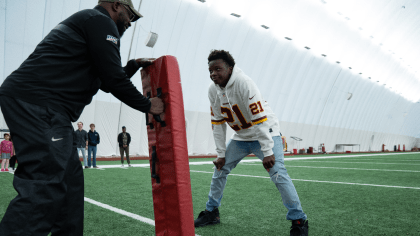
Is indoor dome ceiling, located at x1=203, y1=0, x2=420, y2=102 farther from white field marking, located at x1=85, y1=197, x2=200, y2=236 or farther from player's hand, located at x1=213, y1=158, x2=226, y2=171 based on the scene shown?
player's hand, located at x1=213, y1=158, x2=226, y2=171

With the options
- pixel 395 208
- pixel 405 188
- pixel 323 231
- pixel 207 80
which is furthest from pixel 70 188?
pixel 207 80

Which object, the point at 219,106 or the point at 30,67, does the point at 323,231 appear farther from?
the point at 30,67

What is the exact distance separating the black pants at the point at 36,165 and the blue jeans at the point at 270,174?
76.5 inches

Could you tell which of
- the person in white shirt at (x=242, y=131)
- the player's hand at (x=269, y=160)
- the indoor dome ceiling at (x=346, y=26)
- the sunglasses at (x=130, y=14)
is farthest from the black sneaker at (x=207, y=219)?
the indoor dome ceiling at (x=346, y=26)

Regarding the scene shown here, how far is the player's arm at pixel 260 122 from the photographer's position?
2.81 m

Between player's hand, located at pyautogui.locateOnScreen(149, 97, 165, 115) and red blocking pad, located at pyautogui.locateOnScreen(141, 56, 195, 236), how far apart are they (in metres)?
0.04

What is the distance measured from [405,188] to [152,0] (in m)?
16.3

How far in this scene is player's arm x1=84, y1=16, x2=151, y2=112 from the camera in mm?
1603

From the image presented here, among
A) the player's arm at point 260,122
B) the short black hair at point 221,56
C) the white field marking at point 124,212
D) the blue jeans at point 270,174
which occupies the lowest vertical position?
the white field marking at point 124,212

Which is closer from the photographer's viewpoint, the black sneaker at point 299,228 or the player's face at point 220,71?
the black sneaker at point 299,228

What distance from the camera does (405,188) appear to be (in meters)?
5.52

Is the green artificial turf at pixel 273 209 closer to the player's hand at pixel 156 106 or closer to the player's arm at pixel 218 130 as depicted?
the player's arm at pixel 218 130

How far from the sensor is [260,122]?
2.80 meters

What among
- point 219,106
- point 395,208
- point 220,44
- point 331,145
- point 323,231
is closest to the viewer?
point 323,231
